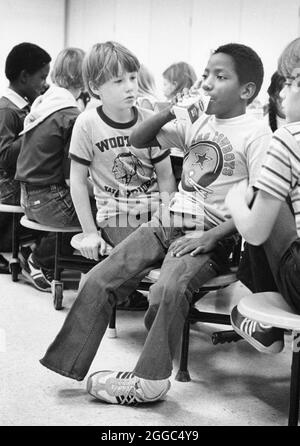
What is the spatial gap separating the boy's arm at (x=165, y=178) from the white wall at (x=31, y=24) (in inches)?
247

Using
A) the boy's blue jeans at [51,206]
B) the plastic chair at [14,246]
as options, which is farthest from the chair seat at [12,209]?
the boy's blue jeans at [51,206]

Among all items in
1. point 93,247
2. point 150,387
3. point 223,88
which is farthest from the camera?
point 93,247

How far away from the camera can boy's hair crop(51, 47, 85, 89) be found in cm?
288

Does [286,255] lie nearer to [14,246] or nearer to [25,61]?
[14,246]

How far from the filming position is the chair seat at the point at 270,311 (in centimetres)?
134

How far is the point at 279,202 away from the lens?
1.35m

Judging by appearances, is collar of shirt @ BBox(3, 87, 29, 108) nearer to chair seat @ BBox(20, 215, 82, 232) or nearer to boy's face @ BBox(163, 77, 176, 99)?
chair seat @ BBox(20, 215, 82, 232)

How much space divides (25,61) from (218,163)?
170 cm

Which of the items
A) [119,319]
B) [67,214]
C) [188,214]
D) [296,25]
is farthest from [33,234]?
[296,25]

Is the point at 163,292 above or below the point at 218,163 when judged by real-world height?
below

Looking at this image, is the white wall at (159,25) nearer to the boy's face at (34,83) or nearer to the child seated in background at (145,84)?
the child seated in background at (145,84)

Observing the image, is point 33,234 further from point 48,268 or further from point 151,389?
point 151,389

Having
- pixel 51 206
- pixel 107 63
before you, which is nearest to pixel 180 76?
pixel 51 206

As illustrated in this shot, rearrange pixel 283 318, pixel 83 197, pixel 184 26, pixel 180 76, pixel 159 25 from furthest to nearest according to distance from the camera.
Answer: pixel 159 25 → pixel 184 26 → pixel 180 76 → pixel 83 197 → pixel 283 318
